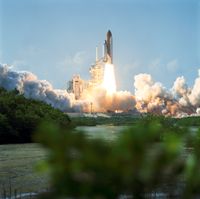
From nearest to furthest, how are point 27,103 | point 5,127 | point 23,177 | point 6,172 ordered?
point 23,177
point 6,172
point 5,127
point 27,103

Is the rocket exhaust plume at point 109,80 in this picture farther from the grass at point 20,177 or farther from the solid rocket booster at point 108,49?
the grass at point 20,177

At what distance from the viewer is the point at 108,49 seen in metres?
125

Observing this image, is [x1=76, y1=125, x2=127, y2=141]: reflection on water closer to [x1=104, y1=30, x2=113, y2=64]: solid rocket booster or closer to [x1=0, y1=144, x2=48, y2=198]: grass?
[x1=0, y1=144, x2=48, y2=198]: grass

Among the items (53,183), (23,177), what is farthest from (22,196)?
(53,183)

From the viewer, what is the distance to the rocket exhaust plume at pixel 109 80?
368 ft

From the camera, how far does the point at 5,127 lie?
40.9m

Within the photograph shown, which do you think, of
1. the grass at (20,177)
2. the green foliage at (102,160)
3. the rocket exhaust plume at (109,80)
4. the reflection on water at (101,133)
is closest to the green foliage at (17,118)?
the reflection on water at (101,133)

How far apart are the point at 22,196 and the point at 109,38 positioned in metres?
113

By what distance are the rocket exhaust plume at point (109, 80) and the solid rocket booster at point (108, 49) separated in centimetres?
503

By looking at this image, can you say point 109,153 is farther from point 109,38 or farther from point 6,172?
point 109,38

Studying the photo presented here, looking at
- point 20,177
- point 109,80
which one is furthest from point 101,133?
point 109,80

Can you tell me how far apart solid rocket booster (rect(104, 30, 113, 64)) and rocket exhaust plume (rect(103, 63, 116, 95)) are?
5031 mm

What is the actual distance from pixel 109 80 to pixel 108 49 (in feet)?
46.3

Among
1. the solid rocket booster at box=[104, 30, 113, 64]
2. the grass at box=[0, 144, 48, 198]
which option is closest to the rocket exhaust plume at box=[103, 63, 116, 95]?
the solid rocket booster at box=[104, 30, 113, 64]
